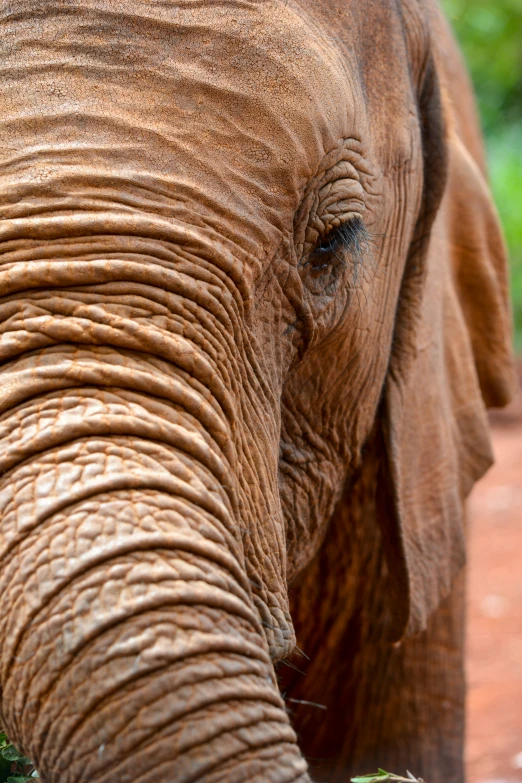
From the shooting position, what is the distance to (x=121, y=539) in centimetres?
138

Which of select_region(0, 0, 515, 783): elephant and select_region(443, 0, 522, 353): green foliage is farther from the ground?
select_region(443, 0, 522, 353): green foliage

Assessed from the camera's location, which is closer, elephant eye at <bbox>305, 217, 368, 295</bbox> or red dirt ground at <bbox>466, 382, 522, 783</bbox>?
elephant eye at <bbox>305, 217, 368, 295</bbox>

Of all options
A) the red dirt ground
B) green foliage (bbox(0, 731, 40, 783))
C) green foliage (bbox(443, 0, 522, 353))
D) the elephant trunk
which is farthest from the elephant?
green foliage (bbox(443, 0, 522, 353))

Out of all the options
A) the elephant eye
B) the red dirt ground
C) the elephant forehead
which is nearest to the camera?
the elephant forehead

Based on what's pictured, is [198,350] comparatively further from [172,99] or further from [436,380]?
[436,380]

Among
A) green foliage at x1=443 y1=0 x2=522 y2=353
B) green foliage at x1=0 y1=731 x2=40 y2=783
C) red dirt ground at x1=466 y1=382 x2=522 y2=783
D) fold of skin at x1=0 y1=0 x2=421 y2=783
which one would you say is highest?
green foliage at x1=443 y1=0 x2=522 y2=353

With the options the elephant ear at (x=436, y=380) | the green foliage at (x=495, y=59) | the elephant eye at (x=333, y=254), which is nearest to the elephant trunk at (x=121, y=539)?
the elephant eye at (x=333, y=254)

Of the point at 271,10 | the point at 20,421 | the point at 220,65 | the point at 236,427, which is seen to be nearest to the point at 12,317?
the point at 20,421

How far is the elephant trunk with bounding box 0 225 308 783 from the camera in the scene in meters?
1.34

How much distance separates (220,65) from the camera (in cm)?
172

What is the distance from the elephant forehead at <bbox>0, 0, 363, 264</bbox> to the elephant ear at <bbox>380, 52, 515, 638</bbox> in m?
0.63

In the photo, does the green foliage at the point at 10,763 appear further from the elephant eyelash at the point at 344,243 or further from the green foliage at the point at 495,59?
the green foliage at the point at 495,59

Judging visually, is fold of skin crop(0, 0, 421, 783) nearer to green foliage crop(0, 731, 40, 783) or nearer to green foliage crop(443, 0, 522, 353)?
green foliage crop(0, 731, 40, 783)

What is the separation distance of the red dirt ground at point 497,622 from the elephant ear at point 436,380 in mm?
1565
